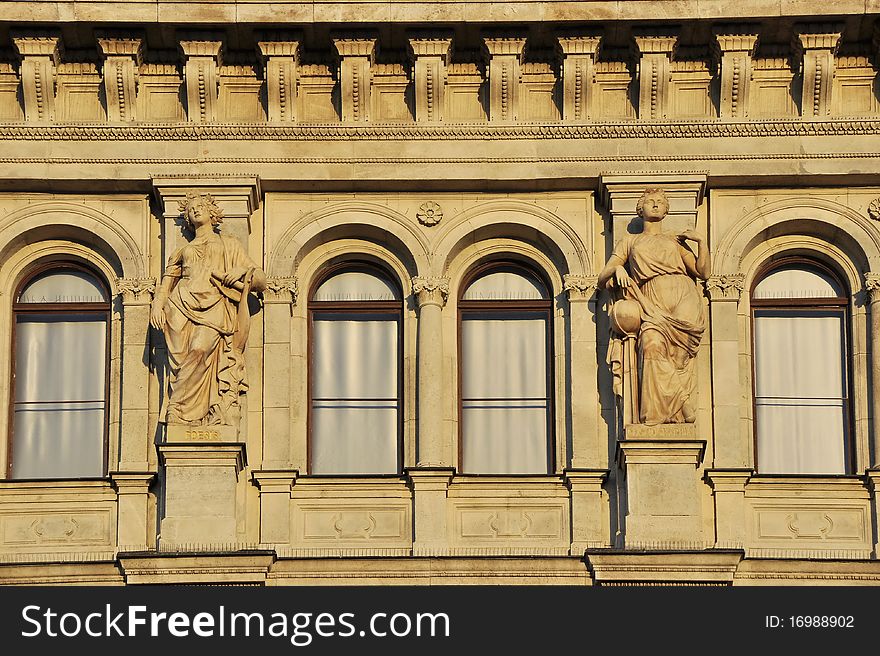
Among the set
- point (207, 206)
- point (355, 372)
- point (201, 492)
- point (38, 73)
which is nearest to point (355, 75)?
point (207, 206)

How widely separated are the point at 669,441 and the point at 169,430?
18.1 ft

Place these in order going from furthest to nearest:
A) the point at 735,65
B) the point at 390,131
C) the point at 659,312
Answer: the point at 390,131 → the point at 735,65 → the point at 659,312

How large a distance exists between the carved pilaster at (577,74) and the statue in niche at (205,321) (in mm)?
4077

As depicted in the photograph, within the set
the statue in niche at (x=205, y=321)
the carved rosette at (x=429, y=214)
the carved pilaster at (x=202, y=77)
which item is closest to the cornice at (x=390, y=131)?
the carved pilaster at (x=202, y=77)

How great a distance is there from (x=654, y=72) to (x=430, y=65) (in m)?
2.55

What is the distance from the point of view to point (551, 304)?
4606 centimetres

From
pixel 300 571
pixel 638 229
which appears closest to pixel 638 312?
pixel 638 229

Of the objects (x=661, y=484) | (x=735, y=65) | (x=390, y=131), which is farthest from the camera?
(x=390, y=131)

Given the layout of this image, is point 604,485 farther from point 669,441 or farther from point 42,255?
point 42,255

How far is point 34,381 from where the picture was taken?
45969 millimetres

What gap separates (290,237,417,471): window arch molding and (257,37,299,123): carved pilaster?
5.27 ft

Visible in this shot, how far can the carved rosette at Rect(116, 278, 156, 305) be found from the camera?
A: 45.7 metres

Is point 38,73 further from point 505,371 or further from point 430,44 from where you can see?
point 505,371

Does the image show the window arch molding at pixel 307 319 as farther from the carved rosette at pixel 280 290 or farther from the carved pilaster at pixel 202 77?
the carved pilaster at pixel 202 77
